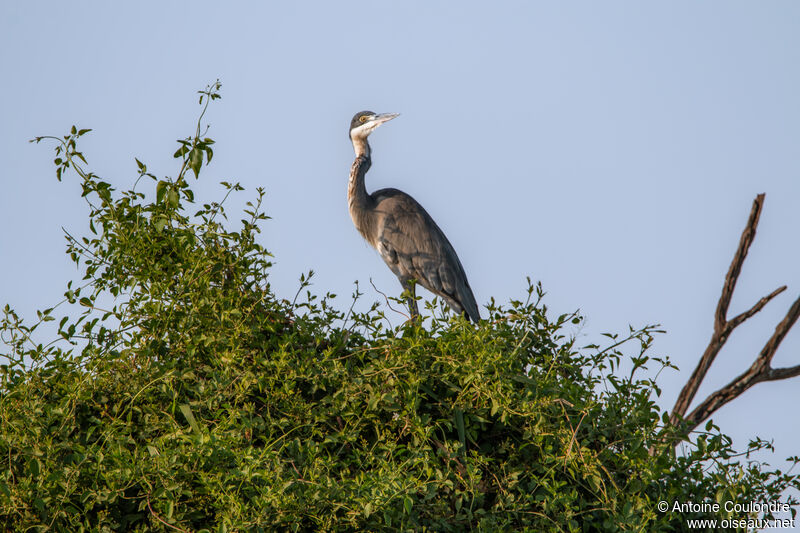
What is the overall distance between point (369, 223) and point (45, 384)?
4.58m

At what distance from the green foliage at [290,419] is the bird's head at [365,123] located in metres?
4.60

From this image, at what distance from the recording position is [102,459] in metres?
2.32

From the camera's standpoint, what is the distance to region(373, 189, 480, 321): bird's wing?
6.97 metres

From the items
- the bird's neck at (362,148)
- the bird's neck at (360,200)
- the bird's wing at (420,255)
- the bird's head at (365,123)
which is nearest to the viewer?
the bird's wing at (420,255)

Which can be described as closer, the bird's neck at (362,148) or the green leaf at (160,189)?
the green leaf at (160,189)

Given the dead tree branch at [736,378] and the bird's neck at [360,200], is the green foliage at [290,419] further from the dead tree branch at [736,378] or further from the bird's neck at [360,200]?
the bird's neck at [360,200]

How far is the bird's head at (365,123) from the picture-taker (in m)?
7.55

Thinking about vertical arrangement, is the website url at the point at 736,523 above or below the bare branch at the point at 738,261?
below

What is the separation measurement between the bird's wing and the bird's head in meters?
0.89

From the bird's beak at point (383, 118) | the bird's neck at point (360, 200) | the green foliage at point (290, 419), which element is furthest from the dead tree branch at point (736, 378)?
the bird's beak at point (383, 118)

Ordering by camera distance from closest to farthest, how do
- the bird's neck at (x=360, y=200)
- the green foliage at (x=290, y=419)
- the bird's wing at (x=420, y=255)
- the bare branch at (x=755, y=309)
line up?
the green foliage at (x=290, y=419)
the bare branch at (x=755, y=309)
the bird's wing at (x=420, y=255)
the bird's neck at (x=360, y=200)

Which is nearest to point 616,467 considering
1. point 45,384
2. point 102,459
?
point 102,459

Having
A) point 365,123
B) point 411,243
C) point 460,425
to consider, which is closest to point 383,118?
point 365,123

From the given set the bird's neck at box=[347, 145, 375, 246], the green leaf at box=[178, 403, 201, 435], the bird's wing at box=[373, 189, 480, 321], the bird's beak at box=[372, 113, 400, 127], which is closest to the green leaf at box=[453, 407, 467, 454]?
the green leaf at box=[178, 403, 201, 435]
